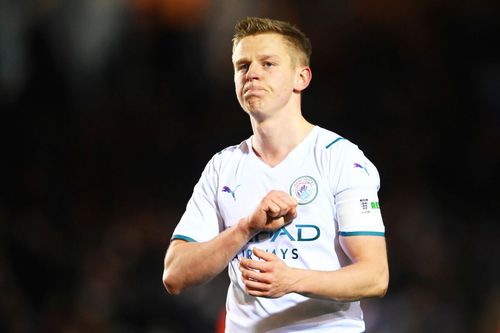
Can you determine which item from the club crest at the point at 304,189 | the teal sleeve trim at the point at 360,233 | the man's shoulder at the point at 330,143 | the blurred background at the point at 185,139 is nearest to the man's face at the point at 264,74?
the man's shoulder at the point at 330,143

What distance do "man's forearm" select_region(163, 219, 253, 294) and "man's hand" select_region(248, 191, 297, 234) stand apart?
5 centimetres

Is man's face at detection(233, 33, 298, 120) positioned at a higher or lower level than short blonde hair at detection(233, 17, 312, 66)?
lower

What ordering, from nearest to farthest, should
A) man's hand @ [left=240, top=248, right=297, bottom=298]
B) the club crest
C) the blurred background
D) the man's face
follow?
man's hand @ [left=240, top=248, right=297, bottom=298] → the club crest → the man's face → the blurred background

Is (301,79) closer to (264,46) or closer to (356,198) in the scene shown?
(264,46)

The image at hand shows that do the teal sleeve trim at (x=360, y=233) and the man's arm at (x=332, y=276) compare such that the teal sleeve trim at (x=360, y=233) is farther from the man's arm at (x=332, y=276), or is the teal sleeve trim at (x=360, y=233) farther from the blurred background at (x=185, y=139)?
the blurred background at (x=185, y=139)

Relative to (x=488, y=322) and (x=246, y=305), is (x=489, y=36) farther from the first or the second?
(x=246, y=305)

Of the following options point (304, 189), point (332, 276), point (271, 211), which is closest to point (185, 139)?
point (304, 189)

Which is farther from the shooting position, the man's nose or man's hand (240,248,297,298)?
the man's nose

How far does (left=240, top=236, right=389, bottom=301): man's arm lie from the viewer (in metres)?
3.25

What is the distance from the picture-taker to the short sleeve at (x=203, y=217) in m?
3.93

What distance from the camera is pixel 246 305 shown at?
12.3ft

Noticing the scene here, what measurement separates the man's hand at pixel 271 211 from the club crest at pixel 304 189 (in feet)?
0.43

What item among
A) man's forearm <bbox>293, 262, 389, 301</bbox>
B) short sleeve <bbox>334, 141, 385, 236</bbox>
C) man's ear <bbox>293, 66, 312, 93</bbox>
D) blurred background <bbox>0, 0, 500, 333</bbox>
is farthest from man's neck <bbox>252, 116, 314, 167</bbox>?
blurred background <bbox>0, 0, 500, 333</bbox>

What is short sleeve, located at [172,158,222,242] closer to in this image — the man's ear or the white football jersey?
the white football jersey
